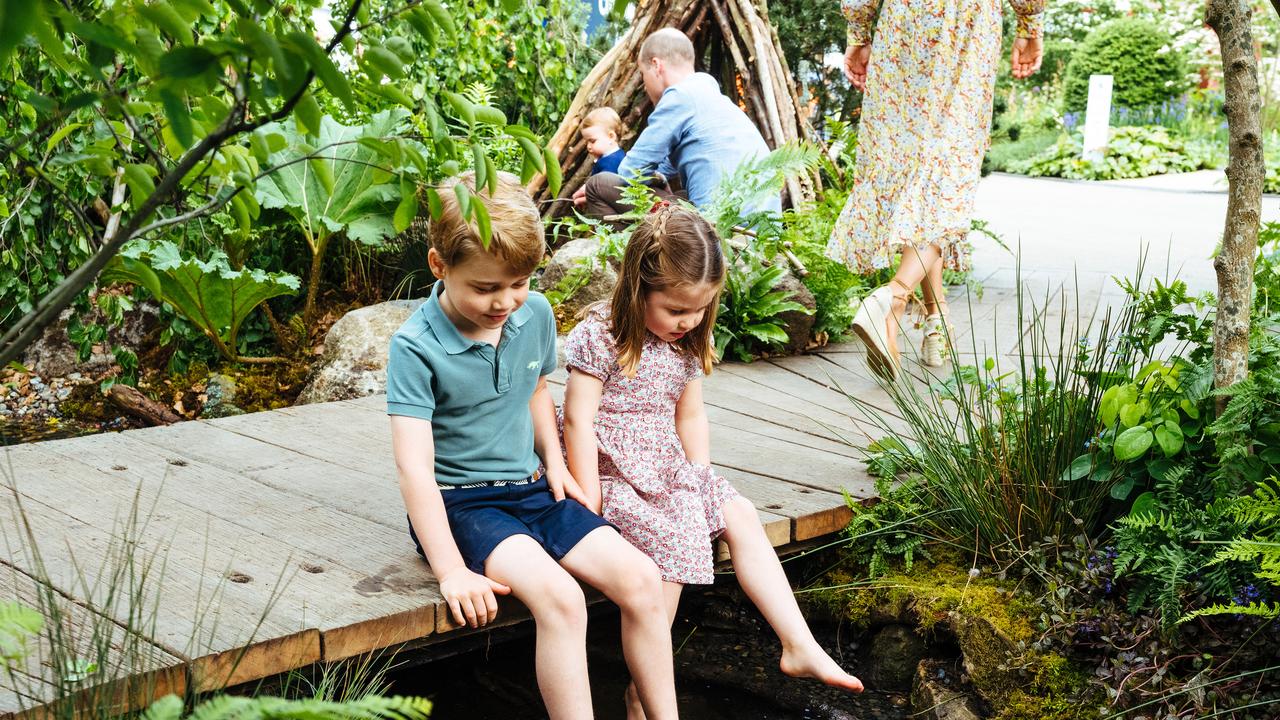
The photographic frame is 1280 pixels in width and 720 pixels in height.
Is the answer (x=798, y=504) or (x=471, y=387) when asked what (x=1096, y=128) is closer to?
(x=798, y=504)

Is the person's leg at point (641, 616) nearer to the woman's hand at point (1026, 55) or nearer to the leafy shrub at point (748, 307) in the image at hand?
the leafy shrub at point (748, 307)

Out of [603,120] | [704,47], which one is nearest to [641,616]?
[603,120]

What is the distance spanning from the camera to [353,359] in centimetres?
451

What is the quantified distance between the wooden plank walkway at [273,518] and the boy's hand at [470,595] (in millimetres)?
62

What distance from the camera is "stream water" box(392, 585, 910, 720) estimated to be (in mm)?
2846

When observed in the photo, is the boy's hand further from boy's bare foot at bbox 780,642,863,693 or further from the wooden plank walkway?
boy's bare foot at bbox 780,642,863,693

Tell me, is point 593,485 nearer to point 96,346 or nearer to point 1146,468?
point 1146,468

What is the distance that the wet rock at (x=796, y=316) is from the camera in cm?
491

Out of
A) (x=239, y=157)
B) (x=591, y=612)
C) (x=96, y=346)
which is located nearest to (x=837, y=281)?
(x=591, y=612)

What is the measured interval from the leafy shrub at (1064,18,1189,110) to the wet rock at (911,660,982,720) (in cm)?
1644

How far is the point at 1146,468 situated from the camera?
8.89 feet

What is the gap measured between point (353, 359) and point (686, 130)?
201cm

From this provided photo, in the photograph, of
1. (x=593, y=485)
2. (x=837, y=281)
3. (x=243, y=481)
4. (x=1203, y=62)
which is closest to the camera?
(x=593, y=485)

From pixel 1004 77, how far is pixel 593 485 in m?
17.1
